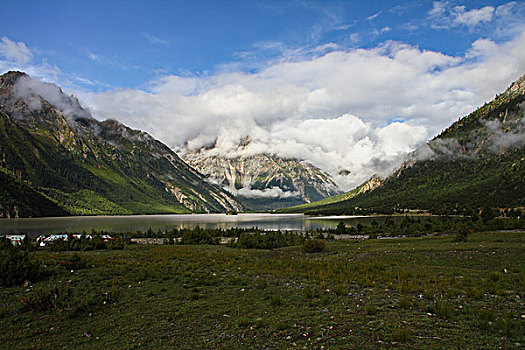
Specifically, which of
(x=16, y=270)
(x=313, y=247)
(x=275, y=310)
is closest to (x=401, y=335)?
(x=275, y=310)

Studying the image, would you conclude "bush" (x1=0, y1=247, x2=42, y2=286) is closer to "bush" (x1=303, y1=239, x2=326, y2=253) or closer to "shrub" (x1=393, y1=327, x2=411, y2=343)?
"shrub" (x1=393, y1=327, x2=411, y2=343)

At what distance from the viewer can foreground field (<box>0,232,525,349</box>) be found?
347 inches

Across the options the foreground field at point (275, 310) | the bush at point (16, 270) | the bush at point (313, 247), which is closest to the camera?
the foreground field at point (275, 310)

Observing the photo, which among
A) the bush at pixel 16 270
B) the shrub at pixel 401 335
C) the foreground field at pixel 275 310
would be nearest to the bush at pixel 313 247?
the foreground field at pixel 275 310

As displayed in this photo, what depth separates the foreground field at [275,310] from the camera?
8805 millimetres

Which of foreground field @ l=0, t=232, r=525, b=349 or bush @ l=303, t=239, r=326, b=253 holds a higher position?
foreground field @ l=0, t=232, r=525, b=349

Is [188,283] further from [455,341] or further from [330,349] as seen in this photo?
[455,341]

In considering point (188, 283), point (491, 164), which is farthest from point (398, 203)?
point (188, 283)

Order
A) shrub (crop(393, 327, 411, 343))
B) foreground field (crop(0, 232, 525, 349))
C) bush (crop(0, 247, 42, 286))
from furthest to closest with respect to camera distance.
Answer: bush (crop(0, 247, 42, 286)), foreground field (crop(0, 232, 525, 349)), shrub (crop(393, 327, 411, 343))

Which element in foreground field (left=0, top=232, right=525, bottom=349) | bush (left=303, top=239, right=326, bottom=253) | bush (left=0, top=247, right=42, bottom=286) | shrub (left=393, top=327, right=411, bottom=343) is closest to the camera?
shrub (left=393, top=327, right=411, bottom=343)

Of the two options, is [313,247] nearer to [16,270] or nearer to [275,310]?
[275,310]

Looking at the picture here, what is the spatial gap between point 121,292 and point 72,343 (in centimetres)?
643

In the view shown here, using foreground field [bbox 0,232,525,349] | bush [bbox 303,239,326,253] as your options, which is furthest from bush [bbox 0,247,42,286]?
bush [bbox 303,239,326,253]

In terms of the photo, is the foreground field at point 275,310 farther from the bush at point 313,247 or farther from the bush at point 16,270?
the bush at point 313,247
